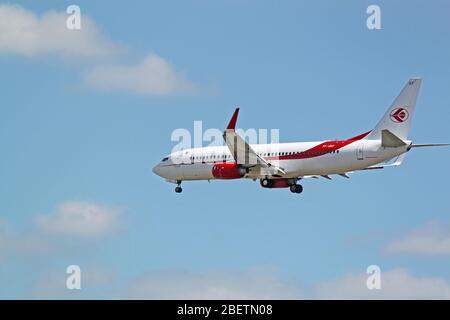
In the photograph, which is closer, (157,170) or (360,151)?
(360,151)

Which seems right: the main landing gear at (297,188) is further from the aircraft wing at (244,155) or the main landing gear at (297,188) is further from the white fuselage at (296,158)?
the aircraft wing at (244,155)

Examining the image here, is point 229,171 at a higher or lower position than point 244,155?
lower

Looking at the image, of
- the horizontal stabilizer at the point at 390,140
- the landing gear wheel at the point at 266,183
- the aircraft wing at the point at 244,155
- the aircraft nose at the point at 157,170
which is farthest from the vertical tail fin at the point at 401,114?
the aircraft nose at the point at 157,170

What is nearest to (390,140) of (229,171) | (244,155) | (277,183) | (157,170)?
(244,155)

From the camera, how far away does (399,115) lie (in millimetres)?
91000

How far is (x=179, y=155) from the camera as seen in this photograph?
102 metres

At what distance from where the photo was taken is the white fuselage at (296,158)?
89.1m

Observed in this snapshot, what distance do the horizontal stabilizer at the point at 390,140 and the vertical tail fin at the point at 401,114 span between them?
3.31 metres

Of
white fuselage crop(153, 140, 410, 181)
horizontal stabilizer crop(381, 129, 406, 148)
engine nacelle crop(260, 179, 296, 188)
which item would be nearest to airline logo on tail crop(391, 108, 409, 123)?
white fuselage crop(153, 140, 410, 181)

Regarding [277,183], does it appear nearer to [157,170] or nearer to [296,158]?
[296,158]

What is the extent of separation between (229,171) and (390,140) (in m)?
14.7

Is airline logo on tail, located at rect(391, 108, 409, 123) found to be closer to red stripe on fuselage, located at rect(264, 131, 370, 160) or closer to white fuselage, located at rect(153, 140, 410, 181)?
red stripe on fuselage, located at rect(264, 131, 370, 160)
